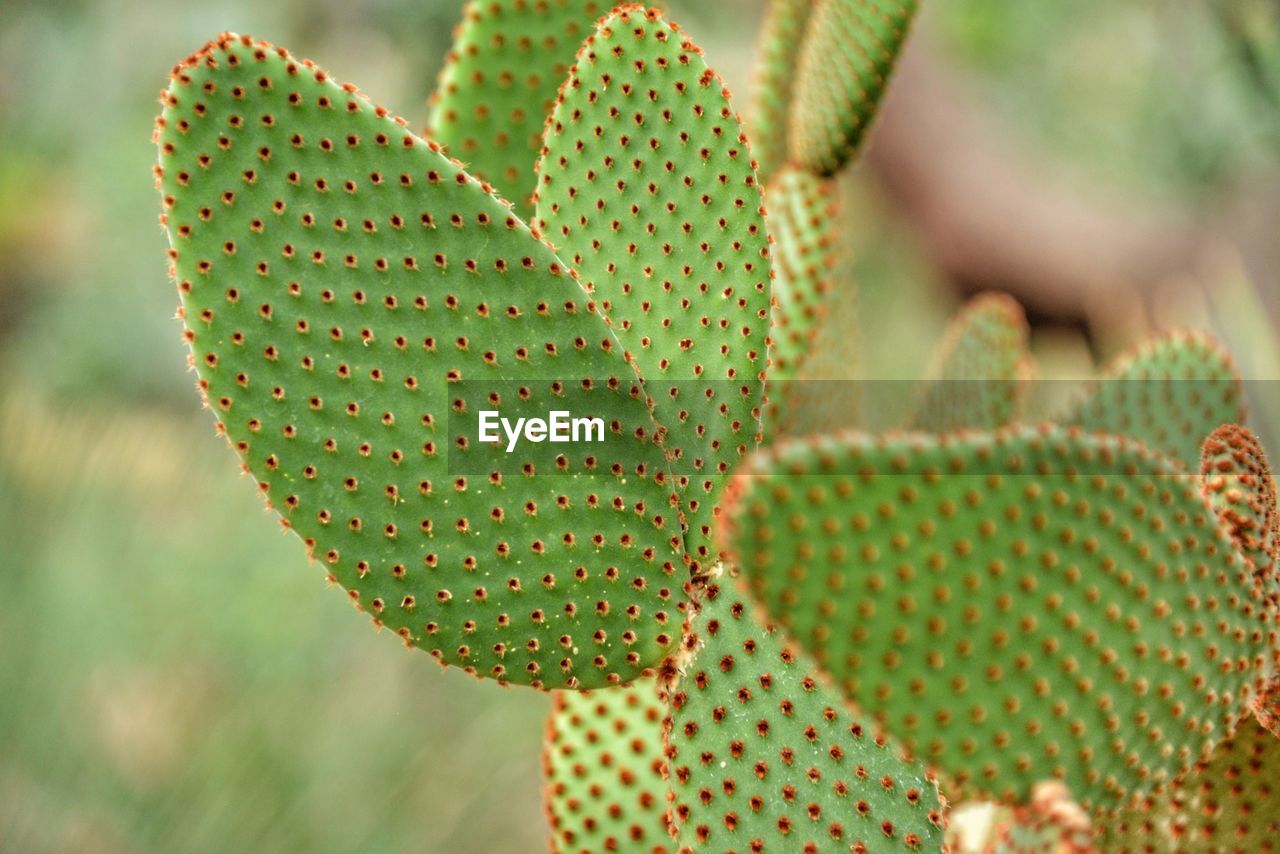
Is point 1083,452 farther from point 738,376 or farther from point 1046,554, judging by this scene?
point 738,376

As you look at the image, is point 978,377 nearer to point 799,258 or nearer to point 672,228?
point 799,258

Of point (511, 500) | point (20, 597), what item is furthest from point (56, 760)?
point (511, 500)

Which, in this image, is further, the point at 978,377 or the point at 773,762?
the point at 978,377

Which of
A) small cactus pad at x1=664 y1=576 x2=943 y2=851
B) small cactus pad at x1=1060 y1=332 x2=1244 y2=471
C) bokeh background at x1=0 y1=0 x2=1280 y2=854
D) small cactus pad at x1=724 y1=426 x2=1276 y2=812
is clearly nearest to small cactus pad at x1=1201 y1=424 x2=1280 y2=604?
small cactus pad at x1=724 y1=426 x2=1276 y2=812

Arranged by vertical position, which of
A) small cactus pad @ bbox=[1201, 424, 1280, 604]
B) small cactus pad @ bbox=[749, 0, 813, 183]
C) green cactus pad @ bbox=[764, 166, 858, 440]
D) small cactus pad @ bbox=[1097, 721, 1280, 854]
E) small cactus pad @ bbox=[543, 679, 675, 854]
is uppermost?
small cactus pad @ bbox=[749, 0, 813, 183]

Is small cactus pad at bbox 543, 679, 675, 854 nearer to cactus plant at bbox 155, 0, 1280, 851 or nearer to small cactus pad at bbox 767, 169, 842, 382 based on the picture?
cactus plant at bbox 155, 0, 1280, 851

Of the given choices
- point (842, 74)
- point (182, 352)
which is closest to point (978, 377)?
point (842, 74)

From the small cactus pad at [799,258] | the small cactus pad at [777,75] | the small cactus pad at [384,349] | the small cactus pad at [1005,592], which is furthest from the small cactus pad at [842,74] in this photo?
the small cactus pad at [1005,592]
